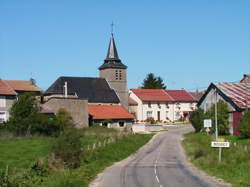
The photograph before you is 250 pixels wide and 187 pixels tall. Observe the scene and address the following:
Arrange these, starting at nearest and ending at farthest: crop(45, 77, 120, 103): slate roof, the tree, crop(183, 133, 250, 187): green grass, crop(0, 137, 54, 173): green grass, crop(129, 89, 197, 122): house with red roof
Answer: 1. crop(183, 133, 250, 187): green grass
2. crop(0, 137, 54, 173): green grass
3. crop(45, 77, 120, 103): slate roof
4. crop(129, 89, 197, 122): house with red roof
5. the tree

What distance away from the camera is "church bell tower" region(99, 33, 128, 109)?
77062 mm

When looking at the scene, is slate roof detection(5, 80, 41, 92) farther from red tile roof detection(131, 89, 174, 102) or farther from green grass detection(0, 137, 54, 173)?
green grass detection(0, 137, 54, 173)

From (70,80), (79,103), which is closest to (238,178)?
(79,103)

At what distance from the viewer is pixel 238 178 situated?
22750mm

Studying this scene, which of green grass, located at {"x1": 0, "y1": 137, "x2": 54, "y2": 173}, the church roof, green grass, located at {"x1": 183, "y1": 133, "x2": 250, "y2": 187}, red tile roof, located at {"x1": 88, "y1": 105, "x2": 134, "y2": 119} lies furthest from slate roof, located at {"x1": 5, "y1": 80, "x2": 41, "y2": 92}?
green grass, located at {"x1": 183, "y1": 133, "x2": 250, "y2": 187}

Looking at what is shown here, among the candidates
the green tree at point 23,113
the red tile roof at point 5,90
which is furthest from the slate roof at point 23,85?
the green tree at point 23,113

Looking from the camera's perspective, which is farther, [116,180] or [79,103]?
[79,103]

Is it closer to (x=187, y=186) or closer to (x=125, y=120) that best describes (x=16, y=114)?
(x=125, y=120)

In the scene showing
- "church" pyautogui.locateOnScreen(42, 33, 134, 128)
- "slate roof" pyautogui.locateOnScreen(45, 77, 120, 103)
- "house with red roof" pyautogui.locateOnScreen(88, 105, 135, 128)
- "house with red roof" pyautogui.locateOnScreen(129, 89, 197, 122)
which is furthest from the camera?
"house with red roof" pyautogui.locateOnScreen(129, 89, 197, 122)

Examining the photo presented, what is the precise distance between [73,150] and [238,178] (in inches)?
410

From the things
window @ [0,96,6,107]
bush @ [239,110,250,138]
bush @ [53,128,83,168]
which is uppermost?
window @ [0,96,6,107]

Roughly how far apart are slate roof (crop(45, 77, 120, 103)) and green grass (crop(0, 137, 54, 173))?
2910cm

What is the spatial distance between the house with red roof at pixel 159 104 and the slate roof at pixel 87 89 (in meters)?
11.4

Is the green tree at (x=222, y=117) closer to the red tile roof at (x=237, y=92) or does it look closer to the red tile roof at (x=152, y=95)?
the red tile roof at (x=237, y=92)
